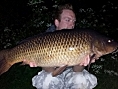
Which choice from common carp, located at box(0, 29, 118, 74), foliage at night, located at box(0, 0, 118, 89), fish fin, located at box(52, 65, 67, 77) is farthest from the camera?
foliage at night, located at box(0, 0, 118, 89)

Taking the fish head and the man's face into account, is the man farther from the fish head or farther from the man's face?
the fish head

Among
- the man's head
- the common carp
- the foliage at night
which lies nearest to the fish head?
Answer: the common carp

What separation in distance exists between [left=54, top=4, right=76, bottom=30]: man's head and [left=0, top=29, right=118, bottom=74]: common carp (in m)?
0.33

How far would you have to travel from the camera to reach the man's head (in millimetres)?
3084

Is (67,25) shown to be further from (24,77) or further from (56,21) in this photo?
(24,77)

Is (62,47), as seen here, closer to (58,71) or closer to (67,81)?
(58,71)

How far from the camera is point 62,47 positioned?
2689mm

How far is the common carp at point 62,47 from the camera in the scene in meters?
2.70

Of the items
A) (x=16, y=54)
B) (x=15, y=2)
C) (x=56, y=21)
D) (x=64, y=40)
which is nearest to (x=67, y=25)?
(x=56, y=21)

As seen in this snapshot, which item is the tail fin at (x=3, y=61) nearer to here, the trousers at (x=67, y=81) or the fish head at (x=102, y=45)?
the trousers at (x=67, y=81)

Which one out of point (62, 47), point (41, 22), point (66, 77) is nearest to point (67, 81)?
point (66, 77)

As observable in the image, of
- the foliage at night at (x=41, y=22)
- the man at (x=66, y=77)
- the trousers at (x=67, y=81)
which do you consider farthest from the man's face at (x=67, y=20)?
the foliage at night at (x=41, y=22)

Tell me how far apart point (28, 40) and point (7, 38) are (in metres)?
4.02

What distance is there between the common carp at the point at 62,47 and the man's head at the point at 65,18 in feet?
1.07
